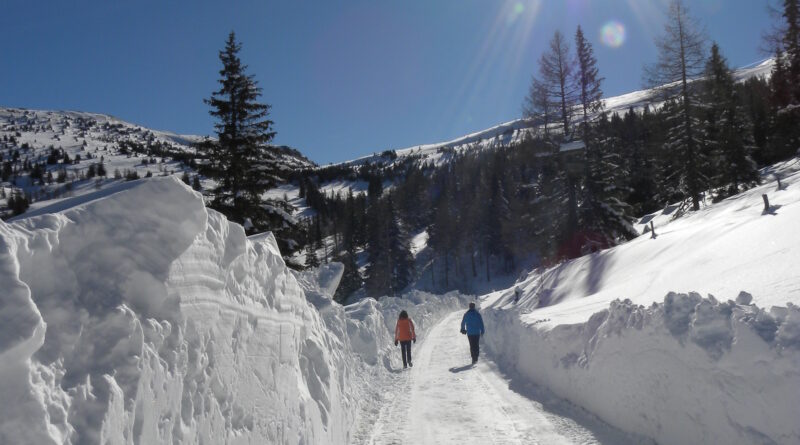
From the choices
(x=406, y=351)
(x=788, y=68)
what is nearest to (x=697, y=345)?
(x=406, y=351)

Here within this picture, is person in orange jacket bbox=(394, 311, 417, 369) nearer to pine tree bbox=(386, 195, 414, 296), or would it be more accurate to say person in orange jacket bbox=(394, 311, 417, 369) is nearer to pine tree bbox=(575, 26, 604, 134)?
pine tree bbox=(575, 26, 604, 134)

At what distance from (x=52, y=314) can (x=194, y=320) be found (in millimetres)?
1228

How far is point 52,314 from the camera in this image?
9.21 ft

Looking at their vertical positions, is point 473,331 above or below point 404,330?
below

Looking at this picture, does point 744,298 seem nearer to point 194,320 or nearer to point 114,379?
point 194,320

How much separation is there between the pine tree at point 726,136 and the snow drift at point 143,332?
28109mm

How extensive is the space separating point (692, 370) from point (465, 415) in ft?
12.2

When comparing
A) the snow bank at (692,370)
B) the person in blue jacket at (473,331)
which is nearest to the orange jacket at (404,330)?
the person in blue jacket at (473,331)

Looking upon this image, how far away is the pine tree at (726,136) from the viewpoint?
27578 millimetres

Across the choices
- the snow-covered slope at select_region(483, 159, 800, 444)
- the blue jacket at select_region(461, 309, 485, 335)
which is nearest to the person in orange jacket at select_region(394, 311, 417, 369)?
the blue jacket at select_region(461, 309, 485, 335)

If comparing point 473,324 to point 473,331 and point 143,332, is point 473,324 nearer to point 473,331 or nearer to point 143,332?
point 473,331

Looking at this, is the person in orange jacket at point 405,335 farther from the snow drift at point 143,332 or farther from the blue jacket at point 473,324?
the snow drift at point 143,332

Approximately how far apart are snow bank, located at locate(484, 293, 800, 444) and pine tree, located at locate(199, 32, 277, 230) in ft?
43.6

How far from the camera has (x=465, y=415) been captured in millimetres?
7785
